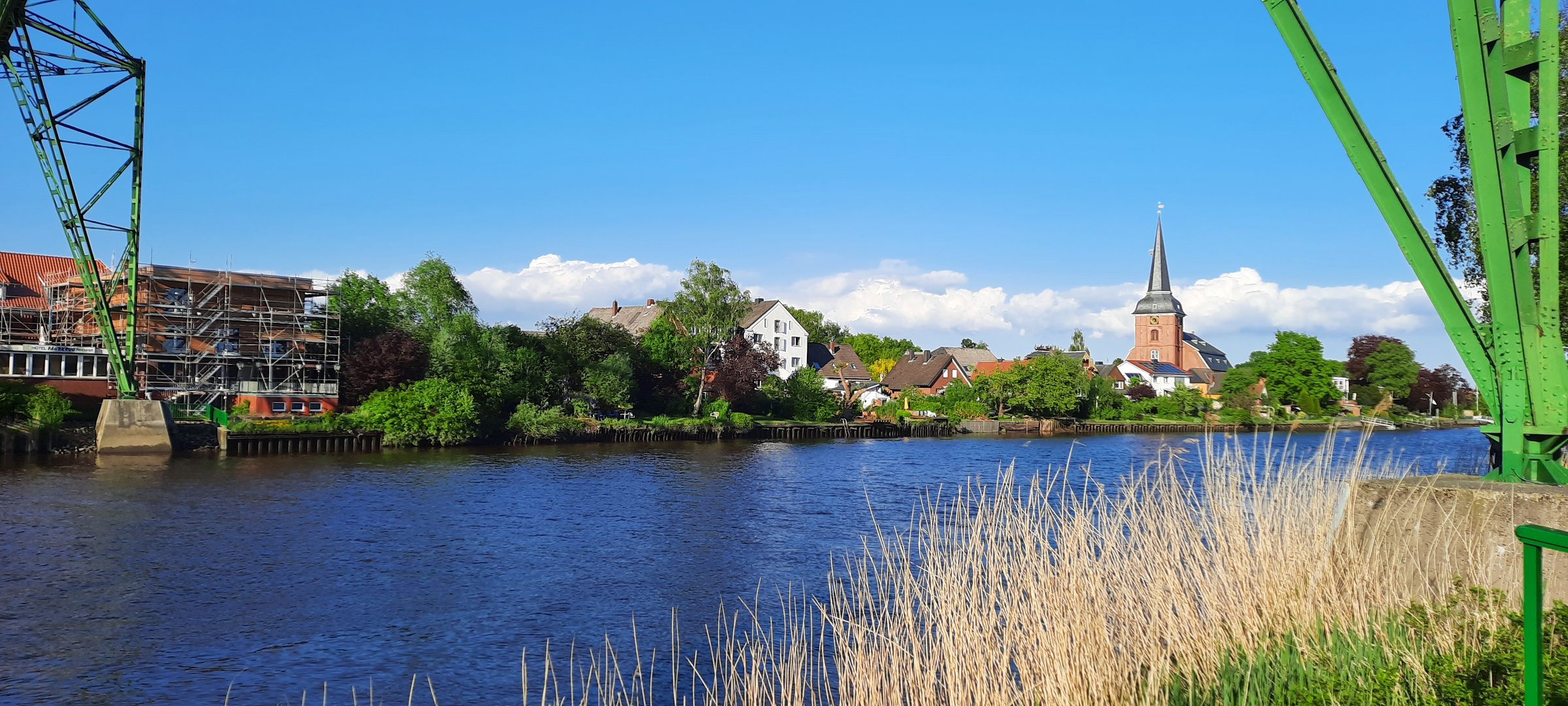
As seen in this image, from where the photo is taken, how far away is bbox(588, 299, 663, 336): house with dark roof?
86125 millimetres

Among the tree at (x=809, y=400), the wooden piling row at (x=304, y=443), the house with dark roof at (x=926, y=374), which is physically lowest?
the wooden piling row at (x=304, y=443)

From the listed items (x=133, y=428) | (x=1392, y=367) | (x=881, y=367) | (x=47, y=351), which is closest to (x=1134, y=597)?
(x=133, y=428)

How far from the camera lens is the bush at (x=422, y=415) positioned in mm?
46406

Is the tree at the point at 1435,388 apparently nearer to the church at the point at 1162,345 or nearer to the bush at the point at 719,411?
the church at the point at 1162,345

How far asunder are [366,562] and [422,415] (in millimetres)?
28276

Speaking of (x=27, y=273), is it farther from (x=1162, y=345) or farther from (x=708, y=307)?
(x=1162, y=345)

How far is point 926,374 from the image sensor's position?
305 ft

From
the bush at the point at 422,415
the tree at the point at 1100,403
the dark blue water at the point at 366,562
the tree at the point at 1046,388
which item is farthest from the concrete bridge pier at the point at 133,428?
the tree at the point at 1100,403

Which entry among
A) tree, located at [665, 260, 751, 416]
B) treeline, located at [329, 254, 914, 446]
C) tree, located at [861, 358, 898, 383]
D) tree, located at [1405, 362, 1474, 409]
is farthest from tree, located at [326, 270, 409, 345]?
tree, located at [1405, 362, 1474, 409]

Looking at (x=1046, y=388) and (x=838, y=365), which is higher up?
(x=838, y=365)

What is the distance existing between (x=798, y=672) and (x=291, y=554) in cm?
1719

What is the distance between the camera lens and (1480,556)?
6891 millimetres

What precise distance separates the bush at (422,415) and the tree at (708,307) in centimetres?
1671

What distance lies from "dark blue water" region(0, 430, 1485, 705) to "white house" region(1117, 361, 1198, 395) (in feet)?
278
